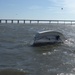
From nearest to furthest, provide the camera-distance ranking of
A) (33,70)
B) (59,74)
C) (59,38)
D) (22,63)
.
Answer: (59,74) < (33,70) < (22,63) < (59,38)

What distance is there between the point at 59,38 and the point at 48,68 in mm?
18144

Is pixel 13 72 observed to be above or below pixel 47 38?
below

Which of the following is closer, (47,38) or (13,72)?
(13,72)

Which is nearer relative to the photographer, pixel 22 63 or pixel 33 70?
pixel 33 70

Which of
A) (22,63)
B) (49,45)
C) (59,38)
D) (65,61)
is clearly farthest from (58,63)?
(59,38)

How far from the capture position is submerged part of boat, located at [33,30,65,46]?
116 ft

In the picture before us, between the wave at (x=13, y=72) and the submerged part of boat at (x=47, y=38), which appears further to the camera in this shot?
the submerged part of boat at (x=47, y=38)

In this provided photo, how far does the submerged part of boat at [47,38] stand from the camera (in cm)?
3522

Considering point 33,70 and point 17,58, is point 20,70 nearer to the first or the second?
point 33,70

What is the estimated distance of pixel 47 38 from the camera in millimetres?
36375

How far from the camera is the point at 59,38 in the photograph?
38.1 metres

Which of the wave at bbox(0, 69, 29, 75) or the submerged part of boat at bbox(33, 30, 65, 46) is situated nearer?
the wave at bbox(0, 69, 29, 75)

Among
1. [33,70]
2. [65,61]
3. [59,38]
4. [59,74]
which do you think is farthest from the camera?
[59,38]

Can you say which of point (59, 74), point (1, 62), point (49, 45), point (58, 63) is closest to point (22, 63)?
point (1, 62)
